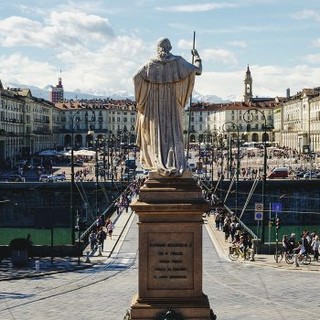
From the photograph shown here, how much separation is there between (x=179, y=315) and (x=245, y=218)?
6083 cm

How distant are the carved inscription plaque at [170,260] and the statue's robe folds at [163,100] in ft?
5.04

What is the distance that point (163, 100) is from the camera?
15883 millimetres

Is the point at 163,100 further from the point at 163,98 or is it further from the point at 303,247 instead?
the point at 303,247

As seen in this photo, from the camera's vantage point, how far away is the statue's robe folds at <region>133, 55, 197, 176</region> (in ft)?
51.8

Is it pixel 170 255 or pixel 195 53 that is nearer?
pixel 170 255

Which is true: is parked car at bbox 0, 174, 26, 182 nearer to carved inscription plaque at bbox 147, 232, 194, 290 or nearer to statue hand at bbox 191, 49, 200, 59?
statue hand at bbox 191, 49, 200, 59

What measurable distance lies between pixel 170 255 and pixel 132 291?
1114 centimetres

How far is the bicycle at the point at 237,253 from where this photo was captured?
34250 mm

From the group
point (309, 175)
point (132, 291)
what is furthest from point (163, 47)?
point (309, 175)

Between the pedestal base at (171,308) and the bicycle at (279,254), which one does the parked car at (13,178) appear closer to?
the bicycle at (279,254)

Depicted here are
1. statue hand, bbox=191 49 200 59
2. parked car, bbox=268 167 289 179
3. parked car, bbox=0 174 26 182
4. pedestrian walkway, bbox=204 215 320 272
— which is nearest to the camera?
statue hand, bbox=191 49 200 59

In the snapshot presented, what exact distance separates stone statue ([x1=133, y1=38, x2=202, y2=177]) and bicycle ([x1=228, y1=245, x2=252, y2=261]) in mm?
19055

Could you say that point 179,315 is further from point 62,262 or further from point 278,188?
point 278,188

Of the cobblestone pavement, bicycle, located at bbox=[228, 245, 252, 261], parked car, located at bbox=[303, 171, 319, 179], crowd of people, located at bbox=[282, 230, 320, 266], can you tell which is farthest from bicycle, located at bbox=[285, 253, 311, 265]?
parked car, located at bbox=[303, 171, 319, 179]
